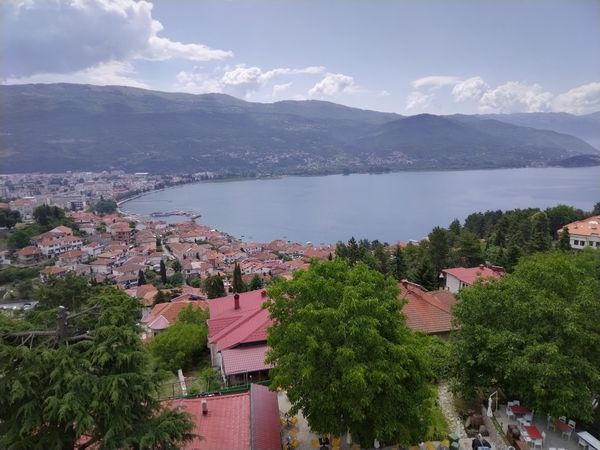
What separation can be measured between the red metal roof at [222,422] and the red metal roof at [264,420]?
0.44 ft

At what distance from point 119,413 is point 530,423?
7938mm

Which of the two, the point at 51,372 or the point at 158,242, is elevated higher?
the point at 51,372

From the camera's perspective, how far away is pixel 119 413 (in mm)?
5539

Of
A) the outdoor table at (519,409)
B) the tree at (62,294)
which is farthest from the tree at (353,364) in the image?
the tree at (62,294)

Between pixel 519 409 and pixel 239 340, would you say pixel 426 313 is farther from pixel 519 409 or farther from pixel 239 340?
pixel 239 340

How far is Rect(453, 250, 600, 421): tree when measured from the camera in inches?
334

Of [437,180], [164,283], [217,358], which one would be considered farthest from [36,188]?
[217,358]

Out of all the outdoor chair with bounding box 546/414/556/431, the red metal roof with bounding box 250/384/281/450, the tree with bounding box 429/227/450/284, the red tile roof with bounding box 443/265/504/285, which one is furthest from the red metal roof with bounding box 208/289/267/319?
the tree with bounding box 429/227/450/284

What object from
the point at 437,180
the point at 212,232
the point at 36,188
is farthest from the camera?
the point at 437,180

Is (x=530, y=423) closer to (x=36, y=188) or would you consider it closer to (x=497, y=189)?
(x=497, y=189)

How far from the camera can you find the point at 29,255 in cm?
5466

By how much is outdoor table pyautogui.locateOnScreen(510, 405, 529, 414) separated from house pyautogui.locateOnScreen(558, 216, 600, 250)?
27985mm

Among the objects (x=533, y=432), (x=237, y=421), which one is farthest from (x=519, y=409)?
(x=237, y=421)

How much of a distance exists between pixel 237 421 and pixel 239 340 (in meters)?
4.45
